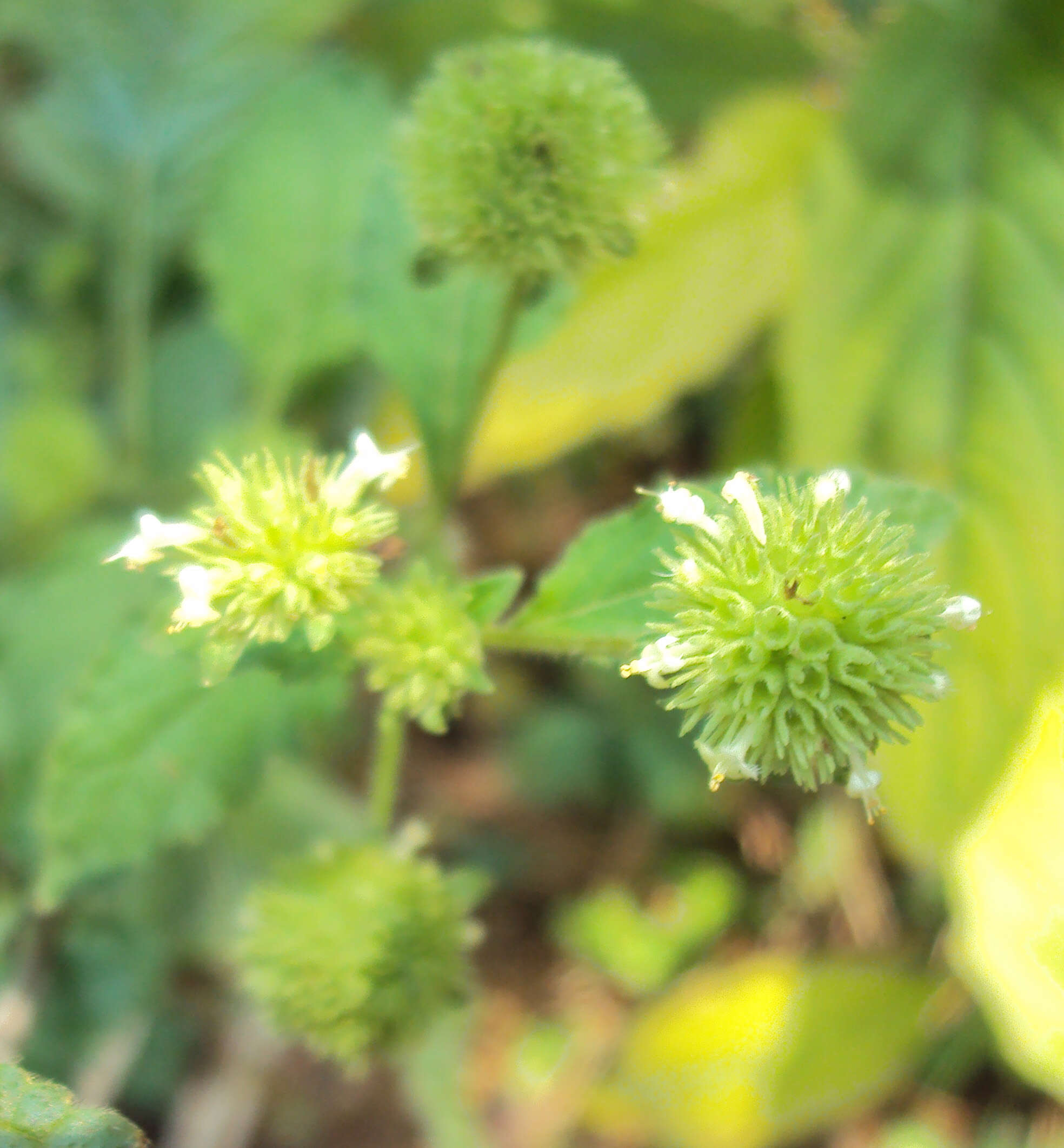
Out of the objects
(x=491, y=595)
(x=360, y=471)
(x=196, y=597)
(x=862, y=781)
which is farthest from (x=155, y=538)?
(x=862, y=781)

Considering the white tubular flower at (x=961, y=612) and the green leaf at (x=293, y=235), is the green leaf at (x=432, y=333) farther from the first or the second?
the white tubular flower at (x=961, y=612)

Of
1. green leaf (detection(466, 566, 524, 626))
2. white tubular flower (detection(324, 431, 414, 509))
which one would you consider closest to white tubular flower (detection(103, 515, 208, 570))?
white tubular flower (detection(324, 431, 414, 509))

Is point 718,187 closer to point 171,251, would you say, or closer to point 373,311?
point 373,311

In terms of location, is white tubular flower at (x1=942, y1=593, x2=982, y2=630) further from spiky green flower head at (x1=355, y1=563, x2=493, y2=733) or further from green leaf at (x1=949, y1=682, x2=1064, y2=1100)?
green leaf at (x1=949, y1=682, x2=1064, y2=1100)

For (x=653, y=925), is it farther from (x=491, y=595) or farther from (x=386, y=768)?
(x=491, y=595)

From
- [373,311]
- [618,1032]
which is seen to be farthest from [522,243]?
[618,1032]
